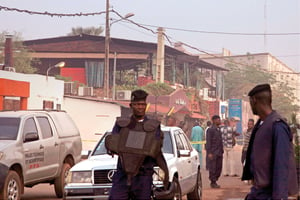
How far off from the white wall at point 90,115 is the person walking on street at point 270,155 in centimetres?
3222

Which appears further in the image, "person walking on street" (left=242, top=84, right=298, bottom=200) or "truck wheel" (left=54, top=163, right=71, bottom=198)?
"truck wheel" (left=54, top=163, right=71, bottom=198)

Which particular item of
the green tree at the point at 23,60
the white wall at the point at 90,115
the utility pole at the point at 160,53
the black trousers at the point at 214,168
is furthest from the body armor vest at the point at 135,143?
the green tree at the point at 23,60

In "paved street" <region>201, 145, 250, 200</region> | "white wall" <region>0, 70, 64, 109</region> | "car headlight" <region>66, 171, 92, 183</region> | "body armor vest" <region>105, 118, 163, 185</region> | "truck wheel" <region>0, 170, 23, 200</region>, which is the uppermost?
"white wall" <region>0, 70, 64, 109</region>

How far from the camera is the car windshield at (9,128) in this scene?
12867 mm

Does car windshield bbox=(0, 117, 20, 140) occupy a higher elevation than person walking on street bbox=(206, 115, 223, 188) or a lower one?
higher

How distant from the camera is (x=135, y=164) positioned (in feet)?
23.6

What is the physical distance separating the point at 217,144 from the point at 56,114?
16.4 ft

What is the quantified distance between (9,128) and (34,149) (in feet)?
1.99

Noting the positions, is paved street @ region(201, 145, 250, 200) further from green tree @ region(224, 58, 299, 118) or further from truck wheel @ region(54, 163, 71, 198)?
green tree @ region(224, 58, 299, 118)

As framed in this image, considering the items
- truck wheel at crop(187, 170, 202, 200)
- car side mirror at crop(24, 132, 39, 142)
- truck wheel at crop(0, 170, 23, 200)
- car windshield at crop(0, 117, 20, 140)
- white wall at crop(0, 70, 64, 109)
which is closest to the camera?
truck wheel at crop(0, 170, 23, 200)

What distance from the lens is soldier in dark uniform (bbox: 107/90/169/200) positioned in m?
7.21

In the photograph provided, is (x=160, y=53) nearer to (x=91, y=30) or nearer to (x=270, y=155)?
(x=91, y=30)

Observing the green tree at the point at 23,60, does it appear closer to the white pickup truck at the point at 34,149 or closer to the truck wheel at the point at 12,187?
the white pickup truck at the point at 34,149

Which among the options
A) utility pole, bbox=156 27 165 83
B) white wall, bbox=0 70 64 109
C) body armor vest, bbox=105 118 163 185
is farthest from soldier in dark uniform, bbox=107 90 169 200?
utility pole, bbox=156 27 165 83
